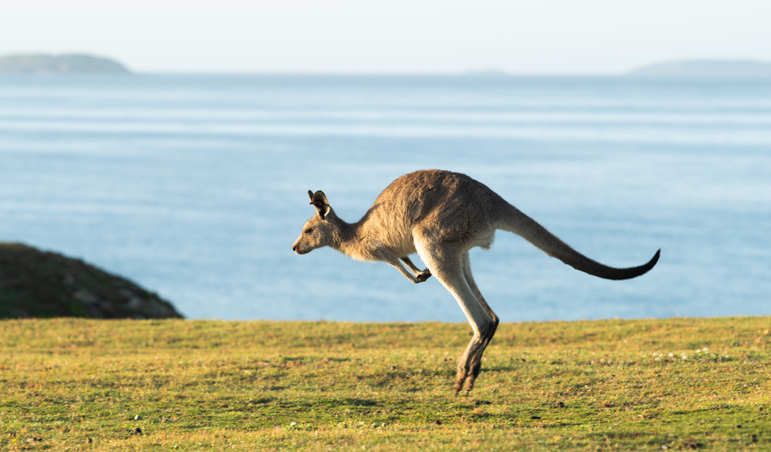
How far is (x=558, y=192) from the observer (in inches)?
3216

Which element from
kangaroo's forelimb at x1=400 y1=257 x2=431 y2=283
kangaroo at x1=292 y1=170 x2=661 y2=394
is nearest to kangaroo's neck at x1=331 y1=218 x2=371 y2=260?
kangaroo at x1=292 y1=170 x2=661 y2=394

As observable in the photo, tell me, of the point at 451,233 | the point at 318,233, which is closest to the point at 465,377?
the point at 451,233

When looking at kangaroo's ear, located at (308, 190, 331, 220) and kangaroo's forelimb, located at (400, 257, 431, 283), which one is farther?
kangaroo's ear, located at (308, 190, 331, 220)

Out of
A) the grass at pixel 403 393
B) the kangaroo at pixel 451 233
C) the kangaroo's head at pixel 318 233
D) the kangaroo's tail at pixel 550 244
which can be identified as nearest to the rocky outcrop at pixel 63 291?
the grass at pixel 403 393

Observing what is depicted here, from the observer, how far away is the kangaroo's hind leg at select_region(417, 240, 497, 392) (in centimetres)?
809

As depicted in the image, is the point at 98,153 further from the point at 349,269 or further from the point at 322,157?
the point at 349,269

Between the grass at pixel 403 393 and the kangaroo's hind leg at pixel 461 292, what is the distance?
749 mm

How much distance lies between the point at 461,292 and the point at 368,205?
60869 millimetres

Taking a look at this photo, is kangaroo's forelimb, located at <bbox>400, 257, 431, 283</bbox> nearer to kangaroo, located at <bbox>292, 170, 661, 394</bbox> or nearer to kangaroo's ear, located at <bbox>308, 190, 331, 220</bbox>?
kangaroo, located at <bbox>292, 170, 661, 394</bbox>

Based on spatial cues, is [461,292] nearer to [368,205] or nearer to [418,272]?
[418,272]

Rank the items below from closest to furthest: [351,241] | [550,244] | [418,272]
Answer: [550,244] → [418,272] → [351,241]

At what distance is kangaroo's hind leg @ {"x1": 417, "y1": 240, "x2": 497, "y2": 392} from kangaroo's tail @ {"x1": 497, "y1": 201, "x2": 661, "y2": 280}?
2.08ft

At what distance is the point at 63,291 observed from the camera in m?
27.1

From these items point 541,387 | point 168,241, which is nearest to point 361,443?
point 541,387
